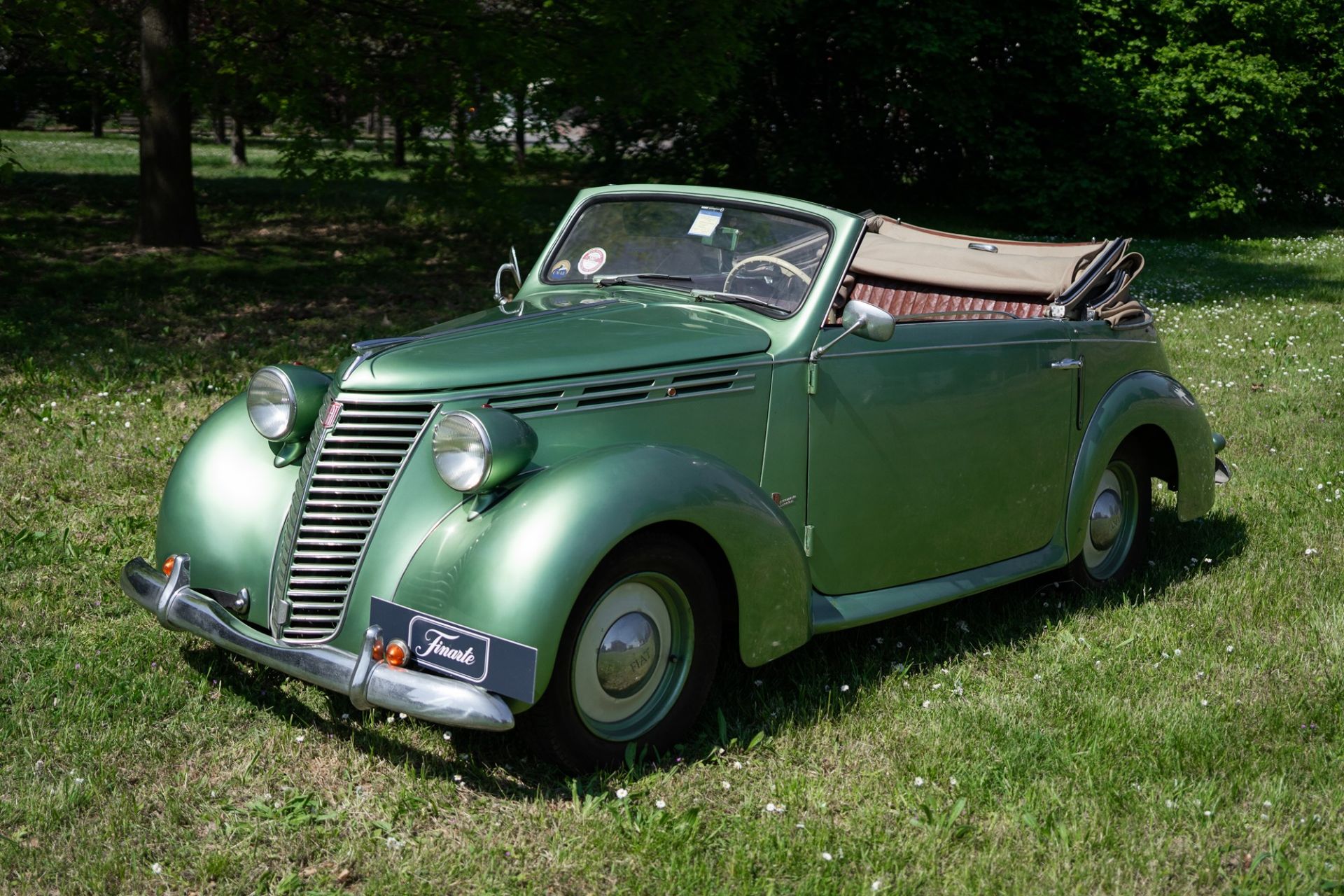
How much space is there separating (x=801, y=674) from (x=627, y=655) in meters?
0.99

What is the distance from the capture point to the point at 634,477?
10.9 feet

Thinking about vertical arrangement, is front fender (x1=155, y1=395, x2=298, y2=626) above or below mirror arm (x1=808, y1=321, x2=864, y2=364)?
below

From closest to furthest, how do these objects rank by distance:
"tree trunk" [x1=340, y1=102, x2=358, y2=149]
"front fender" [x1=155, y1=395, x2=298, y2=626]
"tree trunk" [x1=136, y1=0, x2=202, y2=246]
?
1. "front fender" [x1=155, y1=395, x2=298, y2=626]
2. "tree trunk" [x1=340, y1=102, x2=358, y2=149]
3. "tree trunk" [x1=136, y1=0, x2=202, y2=246]

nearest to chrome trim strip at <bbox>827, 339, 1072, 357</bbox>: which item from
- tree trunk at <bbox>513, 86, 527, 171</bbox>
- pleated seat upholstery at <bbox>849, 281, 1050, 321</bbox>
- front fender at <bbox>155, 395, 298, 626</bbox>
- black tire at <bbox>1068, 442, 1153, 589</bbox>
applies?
pleated seat upholstery at <bbox>849, 281, 1050, 321</bbox>

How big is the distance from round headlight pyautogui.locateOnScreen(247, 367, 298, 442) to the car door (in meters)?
1.64

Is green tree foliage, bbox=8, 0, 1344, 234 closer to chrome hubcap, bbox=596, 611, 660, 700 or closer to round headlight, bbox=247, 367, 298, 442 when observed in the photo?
round headlight, bbox=247, 367, 298, 442

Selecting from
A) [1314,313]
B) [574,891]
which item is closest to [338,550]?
[574,891]

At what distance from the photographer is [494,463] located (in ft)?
10.7

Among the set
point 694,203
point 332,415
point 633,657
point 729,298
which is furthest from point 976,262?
point 332,415

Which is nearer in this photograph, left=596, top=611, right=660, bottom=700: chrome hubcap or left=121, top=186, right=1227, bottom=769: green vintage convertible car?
left=121, top=186, right=1227, bottom=769: green vintage convertible car

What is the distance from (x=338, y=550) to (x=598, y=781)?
3.19ft

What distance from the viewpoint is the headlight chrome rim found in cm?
324

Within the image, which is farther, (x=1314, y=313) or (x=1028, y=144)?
(x=1028, y=144)

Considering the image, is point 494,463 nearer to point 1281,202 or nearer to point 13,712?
point 13,712
